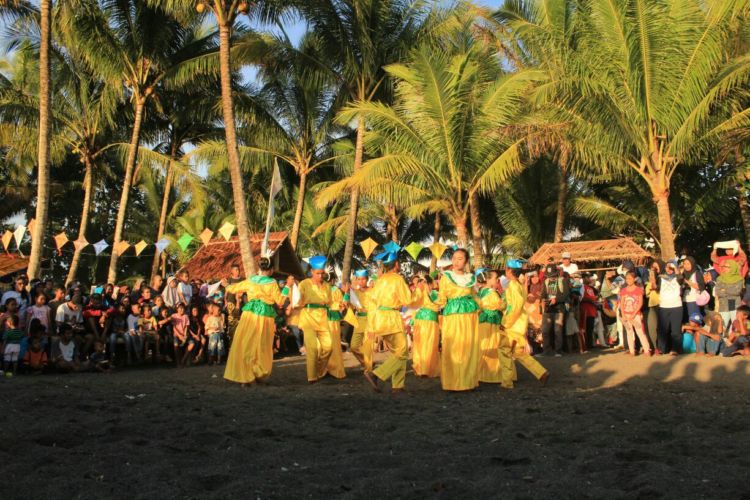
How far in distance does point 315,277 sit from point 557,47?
9.65 m

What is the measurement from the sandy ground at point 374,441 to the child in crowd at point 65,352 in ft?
7.72

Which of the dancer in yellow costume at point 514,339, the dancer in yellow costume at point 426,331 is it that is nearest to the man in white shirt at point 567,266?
the dancer in yellow costume at point 514,339

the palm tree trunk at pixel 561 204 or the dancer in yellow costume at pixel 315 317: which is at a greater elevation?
the palm tree trunk at pixel 561 204

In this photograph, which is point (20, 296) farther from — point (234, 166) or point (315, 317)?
point (315, 317)

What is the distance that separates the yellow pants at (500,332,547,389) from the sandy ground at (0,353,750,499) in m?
0.20

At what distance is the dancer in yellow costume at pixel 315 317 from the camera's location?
9.50 metres

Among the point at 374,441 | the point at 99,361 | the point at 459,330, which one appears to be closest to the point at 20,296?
the point at 99,361

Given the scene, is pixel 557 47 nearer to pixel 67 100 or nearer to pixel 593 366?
pixel 593 366

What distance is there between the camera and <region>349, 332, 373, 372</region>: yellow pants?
9448 mm

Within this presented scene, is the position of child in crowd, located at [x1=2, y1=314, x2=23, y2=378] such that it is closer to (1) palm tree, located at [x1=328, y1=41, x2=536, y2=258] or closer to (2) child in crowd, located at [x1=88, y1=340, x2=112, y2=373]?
(2) child in crowd, located at [x1=88, y1=340, x2=112, y2=373]

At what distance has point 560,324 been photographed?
1265 centimetres

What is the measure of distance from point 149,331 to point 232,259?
28.9 feet

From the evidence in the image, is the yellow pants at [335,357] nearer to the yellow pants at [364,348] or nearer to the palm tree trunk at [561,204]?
the yellow pants at [364,348]

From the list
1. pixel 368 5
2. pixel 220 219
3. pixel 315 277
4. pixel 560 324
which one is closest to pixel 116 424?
pixel 315 277
